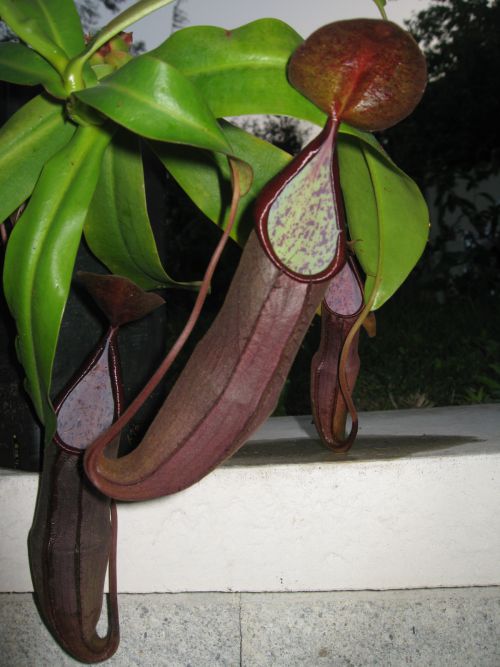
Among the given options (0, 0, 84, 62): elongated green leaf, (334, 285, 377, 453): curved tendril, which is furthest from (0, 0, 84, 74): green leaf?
(334, 285, 377, 453): curved tendril

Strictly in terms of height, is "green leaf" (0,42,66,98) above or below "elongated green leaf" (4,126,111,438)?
above

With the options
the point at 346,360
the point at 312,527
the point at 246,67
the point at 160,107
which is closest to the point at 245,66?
the point at 246,67

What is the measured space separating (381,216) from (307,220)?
0.40ft

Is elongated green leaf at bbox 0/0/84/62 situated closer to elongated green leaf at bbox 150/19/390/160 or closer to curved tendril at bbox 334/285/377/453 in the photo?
elongated green leaf at bbox 150/19/390/160

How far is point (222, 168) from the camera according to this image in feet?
1.54

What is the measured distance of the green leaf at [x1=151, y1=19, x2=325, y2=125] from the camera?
430 millimetres

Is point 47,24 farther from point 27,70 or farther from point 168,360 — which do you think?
point 168,360

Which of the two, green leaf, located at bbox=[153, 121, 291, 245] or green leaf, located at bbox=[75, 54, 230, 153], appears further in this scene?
green leaf, located at bbox=[153, 121, 291, 245]

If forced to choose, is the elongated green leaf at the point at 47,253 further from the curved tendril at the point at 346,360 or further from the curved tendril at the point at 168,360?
the curved tendril at the point at 346,360

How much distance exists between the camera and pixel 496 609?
605 millimetres

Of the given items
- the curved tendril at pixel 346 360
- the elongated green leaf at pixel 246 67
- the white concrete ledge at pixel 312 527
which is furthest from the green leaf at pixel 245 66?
the white concrete ledge at pixel 312 527

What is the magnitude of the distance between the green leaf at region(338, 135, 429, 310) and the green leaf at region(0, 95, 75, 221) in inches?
8.2

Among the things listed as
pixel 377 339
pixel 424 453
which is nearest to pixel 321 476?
pixel 424 453

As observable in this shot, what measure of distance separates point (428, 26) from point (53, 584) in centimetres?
681
